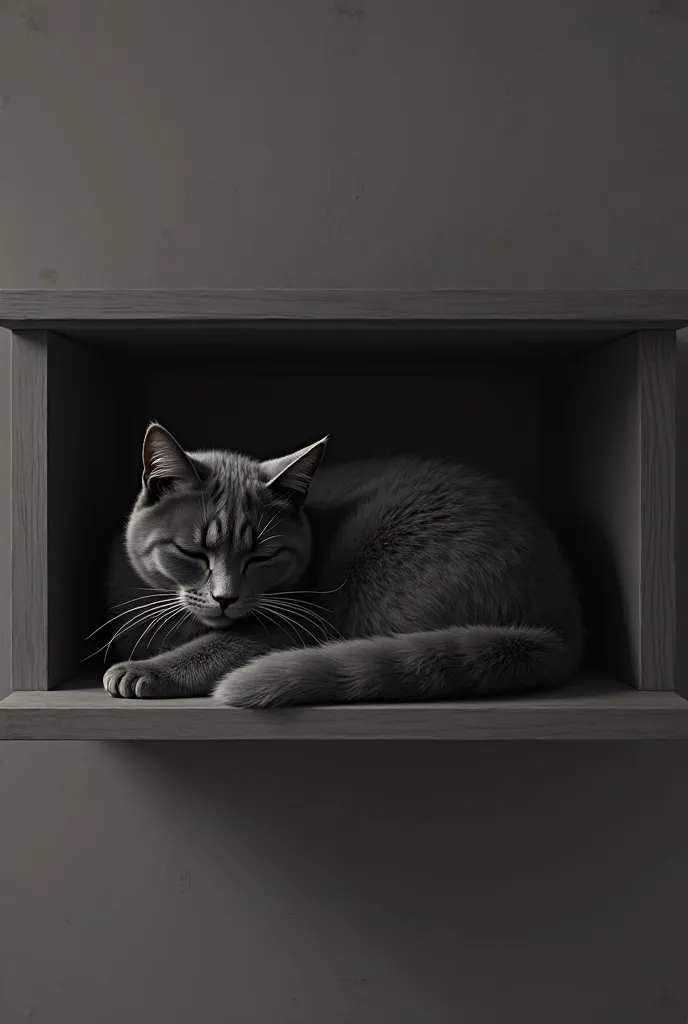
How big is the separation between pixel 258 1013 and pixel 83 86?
3.73ft

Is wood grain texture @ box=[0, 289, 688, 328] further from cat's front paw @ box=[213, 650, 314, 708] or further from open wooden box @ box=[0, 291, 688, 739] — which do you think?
cat's front paw @ box=[213, 650, 314, 708]

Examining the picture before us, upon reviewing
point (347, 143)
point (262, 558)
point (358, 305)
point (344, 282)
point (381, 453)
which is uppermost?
point (347, 143)

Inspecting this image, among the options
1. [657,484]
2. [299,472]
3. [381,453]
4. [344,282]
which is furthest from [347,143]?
[657,484]

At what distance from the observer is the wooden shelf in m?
0.78

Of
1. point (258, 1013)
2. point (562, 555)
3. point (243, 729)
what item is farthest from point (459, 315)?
point (258, 1013)

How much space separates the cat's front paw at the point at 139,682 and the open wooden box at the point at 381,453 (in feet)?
0.07

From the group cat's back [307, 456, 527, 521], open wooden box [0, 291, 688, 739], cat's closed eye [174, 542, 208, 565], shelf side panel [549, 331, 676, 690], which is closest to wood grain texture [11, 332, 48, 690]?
open wooden box [0, 291, 688, 739]

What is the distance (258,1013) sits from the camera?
1183 mm

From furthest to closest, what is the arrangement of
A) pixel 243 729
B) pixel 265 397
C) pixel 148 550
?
pixel 265 397
pixel 148 550
pixel 243 729

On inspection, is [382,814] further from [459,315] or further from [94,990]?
[459,315]

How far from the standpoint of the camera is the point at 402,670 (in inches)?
32.0

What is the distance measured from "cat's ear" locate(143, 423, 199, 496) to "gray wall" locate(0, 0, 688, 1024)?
14.2 inches

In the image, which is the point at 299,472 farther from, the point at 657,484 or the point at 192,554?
the point at 657,484

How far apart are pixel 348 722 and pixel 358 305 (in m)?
0.34
